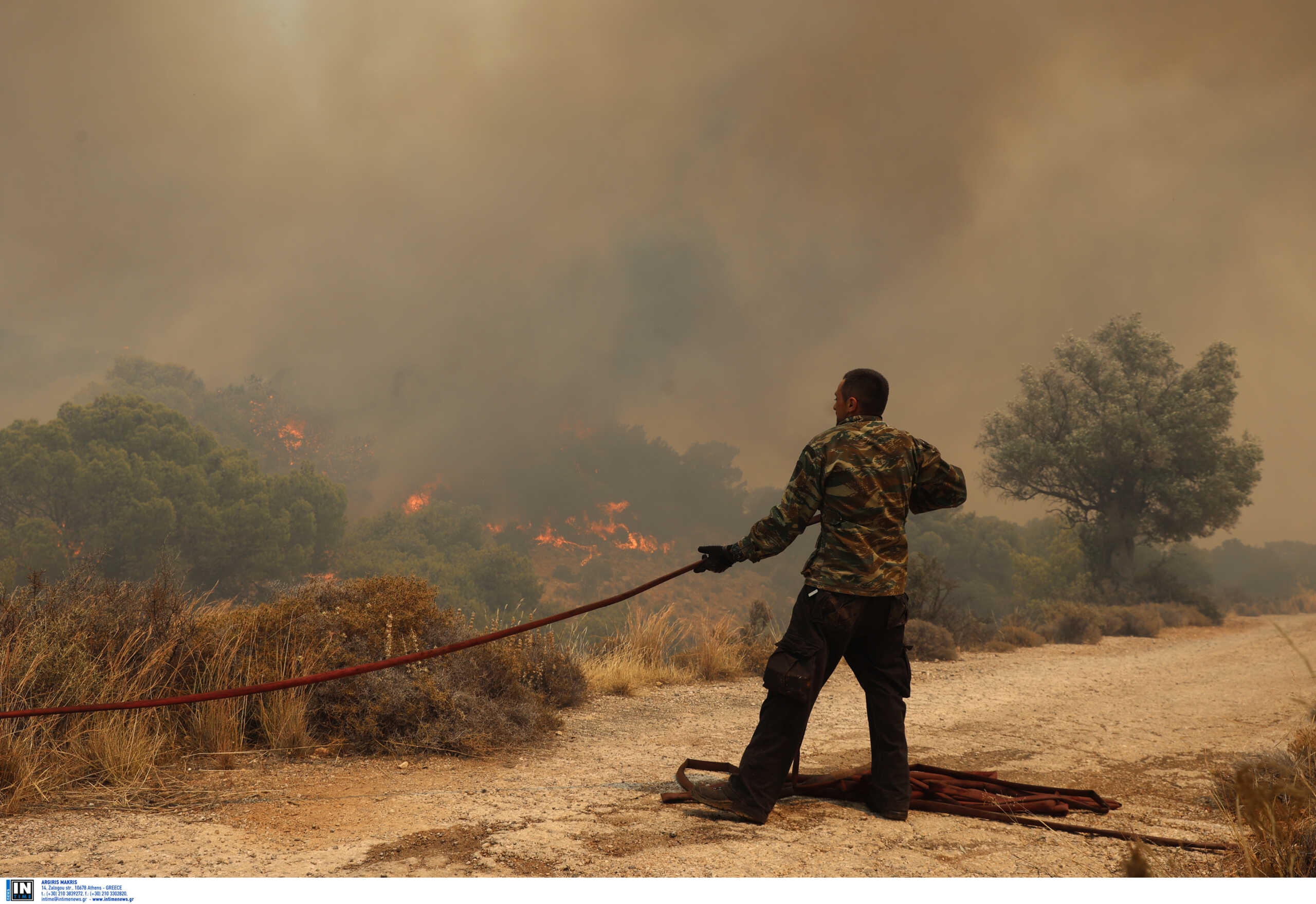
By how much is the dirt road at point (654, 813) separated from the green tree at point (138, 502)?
44.9 m

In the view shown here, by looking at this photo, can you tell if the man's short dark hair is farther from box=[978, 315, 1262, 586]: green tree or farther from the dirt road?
box=[978, 315, 1262, 586]: green tree

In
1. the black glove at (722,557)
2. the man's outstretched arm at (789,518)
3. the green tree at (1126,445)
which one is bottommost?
the black glove at (722,557)

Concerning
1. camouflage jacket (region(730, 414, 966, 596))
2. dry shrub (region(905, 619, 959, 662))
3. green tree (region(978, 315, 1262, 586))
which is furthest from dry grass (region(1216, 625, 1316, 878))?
green tree (region(978, 315, 1262, 586))

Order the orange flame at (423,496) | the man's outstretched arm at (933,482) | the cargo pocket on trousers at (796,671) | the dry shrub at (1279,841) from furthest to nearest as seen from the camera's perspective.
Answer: the orange flame at (423,496) < the man's outstretched arm at (933,482) < the cargo pocket on trousers at (796,671) < the dry shrub at (1279,841)

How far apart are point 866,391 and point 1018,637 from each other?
570 inches

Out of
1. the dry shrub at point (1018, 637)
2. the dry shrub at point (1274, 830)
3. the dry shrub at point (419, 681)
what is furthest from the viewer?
the dry shrub at point (1018, 637)

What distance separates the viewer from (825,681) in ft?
12.4

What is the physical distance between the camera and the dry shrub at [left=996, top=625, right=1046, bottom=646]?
16047 millimetres

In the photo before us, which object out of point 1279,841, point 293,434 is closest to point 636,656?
point 1279,841

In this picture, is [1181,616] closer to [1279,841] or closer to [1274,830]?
[1279,841]

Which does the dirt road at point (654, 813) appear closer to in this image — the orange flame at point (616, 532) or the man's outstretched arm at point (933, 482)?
the man's outstretched arm at point (933, 482)

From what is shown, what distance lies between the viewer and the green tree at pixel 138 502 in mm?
43062

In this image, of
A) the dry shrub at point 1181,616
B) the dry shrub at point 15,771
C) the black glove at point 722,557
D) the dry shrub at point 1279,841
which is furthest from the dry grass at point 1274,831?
the dry shrub at point 1181,616

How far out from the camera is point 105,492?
44.0 meters
